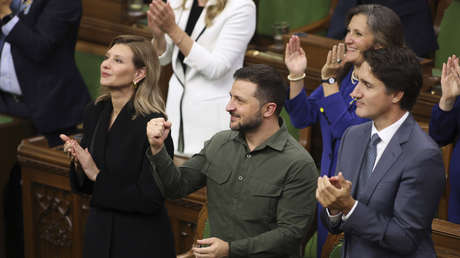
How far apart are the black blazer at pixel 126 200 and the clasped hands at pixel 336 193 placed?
667 millimetres

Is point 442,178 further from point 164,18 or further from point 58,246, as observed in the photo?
point 58,246

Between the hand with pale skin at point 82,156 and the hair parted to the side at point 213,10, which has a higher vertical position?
the hair parted to the side at point 213,10

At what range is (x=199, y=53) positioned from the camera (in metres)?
2.76

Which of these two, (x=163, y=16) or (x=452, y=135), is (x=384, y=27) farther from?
(x=163, y=16)

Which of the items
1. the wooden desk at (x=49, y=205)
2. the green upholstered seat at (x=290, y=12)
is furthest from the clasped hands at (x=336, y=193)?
the green upholstered seat at (x=290, y=12)

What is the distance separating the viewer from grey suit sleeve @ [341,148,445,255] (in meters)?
1.66

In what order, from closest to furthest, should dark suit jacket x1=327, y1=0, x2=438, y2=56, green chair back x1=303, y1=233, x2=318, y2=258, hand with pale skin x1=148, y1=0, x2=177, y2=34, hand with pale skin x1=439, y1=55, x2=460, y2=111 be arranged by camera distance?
1. hand with pale skin x1=439, y1=55, x2=460, y2=111
2. green chair back x1=303, y1=233, x2=318, y2=258
3. hand with pale skin x1=148, y1=0, x2=177, y2=34
4. dark suit jacket x1=327, y1=0, x2=438, y2=56

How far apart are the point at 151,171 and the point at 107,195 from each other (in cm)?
15

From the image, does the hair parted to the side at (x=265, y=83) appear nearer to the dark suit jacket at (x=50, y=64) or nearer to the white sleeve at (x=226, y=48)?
the white sleeve at (x=226, y=48)

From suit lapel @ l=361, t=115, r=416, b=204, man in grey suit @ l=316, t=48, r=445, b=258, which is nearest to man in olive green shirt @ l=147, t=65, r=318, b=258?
man in grey suit @ l=316, t=48, r=445, b=258

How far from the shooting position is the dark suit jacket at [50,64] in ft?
10.6

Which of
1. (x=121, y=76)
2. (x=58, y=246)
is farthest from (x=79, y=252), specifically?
(x=121, y=76)

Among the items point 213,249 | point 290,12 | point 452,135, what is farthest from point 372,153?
point 290,12

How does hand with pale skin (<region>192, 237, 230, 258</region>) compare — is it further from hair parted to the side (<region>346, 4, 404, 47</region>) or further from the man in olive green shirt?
hair parted to the side (<region>346, 4, 404, 47</region>)
